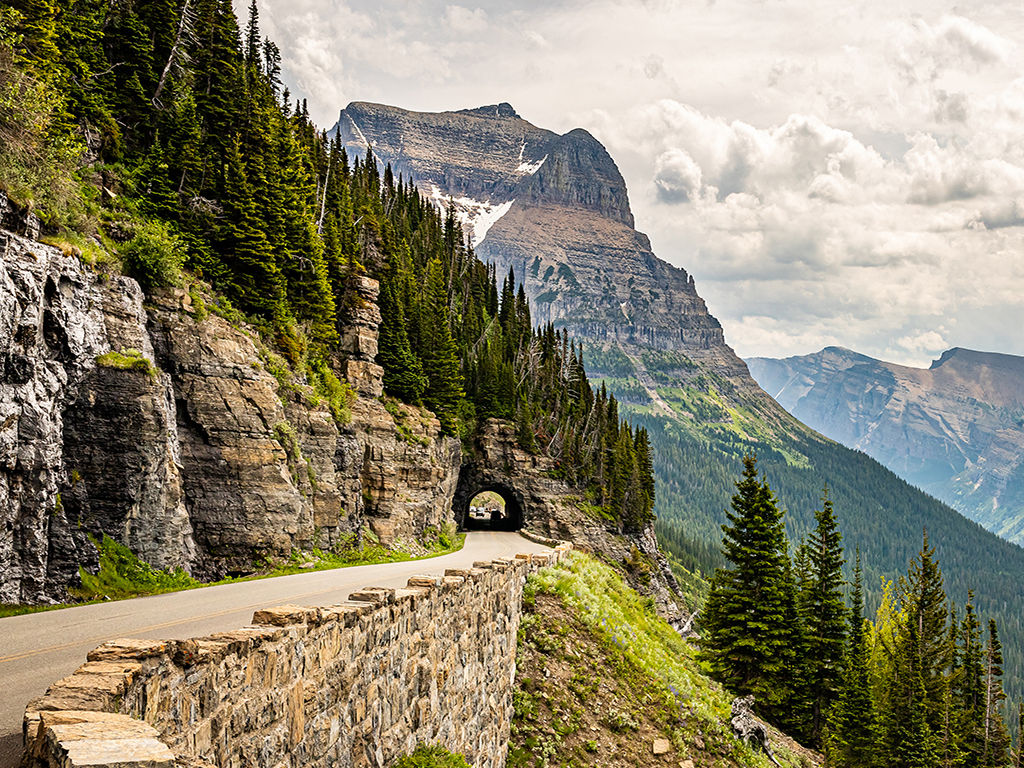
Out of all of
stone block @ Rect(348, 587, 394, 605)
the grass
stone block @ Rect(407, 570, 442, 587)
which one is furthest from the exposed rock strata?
stone block @ Rect(348, 587, 394, 605)

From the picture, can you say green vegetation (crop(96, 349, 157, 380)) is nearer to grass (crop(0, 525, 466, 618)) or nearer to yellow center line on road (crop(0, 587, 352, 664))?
grass (crop(0, 525, 466, 618))

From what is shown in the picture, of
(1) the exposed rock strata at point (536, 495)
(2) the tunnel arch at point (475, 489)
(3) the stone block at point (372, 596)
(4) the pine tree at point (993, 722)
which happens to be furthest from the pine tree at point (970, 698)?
(3) the stone block at point (372, 596)

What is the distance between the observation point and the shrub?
21750 mm

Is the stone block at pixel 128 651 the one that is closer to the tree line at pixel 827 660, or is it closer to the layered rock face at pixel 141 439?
the layered rock face at pixel 141 439

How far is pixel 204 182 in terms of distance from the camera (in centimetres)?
3084

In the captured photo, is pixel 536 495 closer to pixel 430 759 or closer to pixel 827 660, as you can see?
pixel 827 660

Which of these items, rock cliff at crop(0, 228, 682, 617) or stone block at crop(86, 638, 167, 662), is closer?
stone block at crop(86, 638, 167, 662)

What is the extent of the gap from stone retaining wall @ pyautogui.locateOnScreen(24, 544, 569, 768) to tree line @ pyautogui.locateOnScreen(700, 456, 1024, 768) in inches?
887

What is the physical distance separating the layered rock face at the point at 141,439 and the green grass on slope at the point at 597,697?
32.4ft

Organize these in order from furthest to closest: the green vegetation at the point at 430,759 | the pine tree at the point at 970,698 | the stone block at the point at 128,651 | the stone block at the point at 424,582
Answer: the pine tree at the point at 970,698
the stone block at the point at 424,582
the green vegetation at the point at 430,759
the stone block at the point at 128,651

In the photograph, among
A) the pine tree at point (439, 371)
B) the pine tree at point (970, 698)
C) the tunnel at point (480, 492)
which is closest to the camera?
the pine tree at point (970, 698)

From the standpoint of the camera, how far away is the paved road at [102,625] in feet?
22.2

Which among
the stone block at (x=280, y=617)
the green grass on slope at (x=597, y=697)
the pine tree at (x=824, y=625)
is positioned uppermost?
the stone block at (x=280, y=617)

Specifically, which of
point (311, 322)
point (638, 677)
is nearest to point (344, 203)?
point (311, 322)
